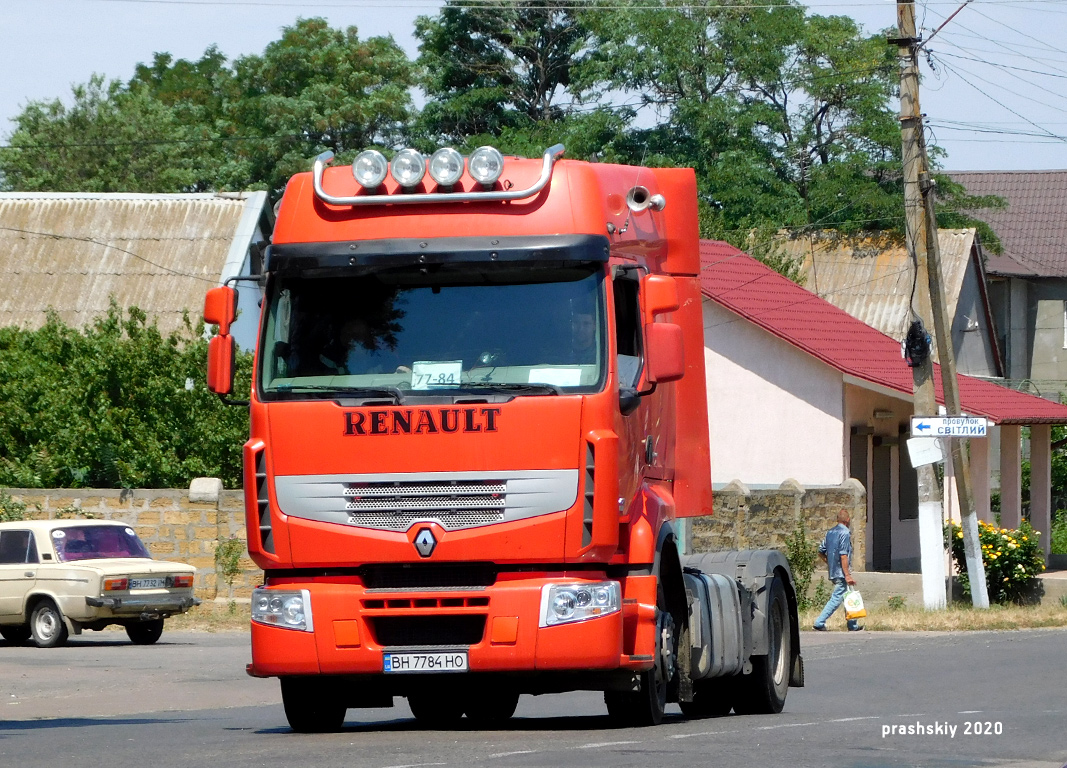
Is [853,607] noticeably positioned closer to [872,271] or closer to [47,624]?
[47,624]

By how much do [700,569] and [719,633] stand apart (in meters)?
0.55

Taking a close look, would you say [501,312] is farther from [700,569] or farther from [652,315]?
[700,569]

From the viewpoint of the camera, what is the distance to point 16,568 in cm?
2236

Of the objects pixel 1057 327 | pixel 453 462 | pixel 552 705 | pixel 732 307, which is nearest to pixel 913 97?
pixel 732 307

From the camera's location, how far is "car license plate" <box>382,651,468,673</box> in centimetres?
1005

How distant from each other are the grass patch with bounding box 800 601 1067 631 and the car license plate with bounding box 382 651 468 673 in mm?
15352

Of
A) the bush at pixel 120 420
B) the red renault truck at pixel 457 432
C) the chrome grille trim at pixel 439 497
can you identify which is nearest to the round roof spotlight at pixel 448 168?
the red renault truck at pixel 457 432

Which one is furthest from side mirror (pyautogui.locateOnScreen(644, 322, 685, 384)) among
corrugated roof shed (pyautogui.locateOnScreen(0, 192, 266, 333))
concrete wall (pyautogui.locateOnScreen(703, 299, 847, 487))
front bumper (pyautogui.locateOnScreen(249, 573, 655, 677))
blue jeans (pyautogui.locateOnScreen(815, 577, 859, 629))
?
corrugated roof shed (pyautogui.locateOnScreen(0, 192, 266, 333))

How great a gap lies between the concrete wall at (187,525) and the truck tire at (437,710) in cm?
1316

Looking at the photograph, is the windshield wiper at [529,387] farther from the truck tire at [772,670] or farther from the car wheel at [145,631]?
the car wheel at [145,631]

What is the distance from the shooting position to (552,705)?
49.0 feet

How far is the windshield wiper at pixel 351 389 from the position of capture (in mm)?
10086

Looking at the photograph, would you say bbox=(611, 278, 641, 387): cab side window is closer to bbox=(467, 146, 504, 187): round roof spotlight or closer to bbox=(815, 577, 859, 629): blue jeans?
bbox=(467, 146, 504, 187): round roof spotlight

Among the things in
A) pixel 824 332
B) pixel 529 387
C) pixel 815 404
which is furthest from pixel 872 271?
pixel 529 387
